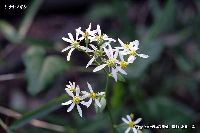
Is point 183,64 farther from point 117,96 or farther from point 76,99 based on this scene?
point 76,99

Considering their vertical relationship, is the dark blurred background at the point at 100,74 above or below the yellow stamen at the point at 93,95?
above

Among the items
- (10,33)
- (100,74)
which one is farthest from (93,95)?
(10,33)

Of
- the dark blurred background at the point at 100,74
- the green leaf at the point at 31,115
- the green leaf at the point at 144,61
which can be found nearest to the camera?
the green leaf at the point at 31,115

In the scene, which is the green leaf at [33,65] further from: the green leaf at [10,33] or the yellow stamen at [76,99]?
the yellow stamen at [76,99]

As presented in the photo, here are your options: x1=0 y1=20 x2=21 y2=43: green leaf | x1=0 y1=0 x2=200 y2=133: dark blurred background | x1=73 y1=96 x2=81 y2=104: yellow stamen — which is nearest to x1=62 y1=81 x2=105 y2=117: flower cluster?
x1=73 y1=96 x2=81 y2=104: yellow stamen

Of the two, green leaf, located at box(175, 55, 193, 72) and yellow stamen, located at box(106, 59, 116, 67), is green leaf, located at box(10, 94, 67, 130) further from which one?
green leaf, located at box(175, 55, 193, 72)

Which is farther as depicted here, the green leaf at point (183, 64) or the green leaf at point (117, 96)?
the green leaf at point (183, 64)

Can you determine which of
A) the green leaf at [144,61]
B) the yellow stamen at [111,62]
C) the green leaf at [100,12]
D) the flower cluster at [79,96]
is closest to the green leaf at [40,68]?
the green leaf at [144,61]

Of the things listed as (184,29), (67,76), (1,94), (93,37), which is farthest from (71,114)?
(93,37)
